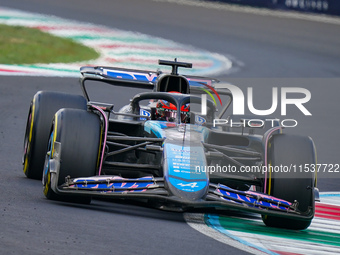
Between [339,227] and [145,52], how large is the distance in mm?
12575

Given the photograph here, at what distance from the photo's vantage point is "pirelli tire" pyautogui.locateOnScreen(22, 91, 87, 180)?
8.62 m

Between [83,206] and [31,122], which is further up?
[31,122]

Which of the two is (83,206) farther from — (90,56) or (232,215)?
(90,56)

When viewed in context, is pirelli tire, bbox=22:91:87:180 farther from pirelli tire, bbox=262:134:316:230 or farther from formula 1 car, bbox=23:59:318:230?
pirelli tire, bbox=262:134:316:230

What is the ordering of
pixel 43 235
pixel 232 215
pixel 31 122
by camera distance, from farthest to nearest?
pixel 31 122
pixel 232 215
pixel 43 235

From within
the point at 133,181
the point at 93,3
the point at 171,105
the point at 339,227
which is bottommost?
the point at 339,227

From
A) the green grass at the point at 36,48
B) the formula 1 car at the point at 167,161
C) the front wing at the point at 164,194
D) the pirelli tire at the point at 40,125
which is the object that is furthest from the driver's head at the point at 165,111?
the green grass at the point at 36,48

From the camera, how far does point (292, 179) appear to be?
7578 millimetres

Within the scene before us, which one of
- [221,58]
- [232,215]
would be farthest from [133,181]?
[221,58]

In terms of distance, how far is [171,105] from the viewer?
353 inches

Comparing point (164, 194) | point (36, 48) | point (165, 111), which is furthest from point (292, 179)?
point (36, 48)

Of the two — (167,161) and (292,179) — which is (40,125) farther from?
(292,179)

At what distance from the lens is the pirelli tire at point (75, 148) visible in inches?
292

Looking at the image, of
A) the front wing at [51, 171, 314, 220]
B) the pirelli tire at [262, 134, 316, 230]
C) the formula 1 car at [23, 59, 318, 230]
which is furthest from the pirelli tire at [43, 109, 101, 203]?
the pirelli tire at [262, 134, 316, 230]
